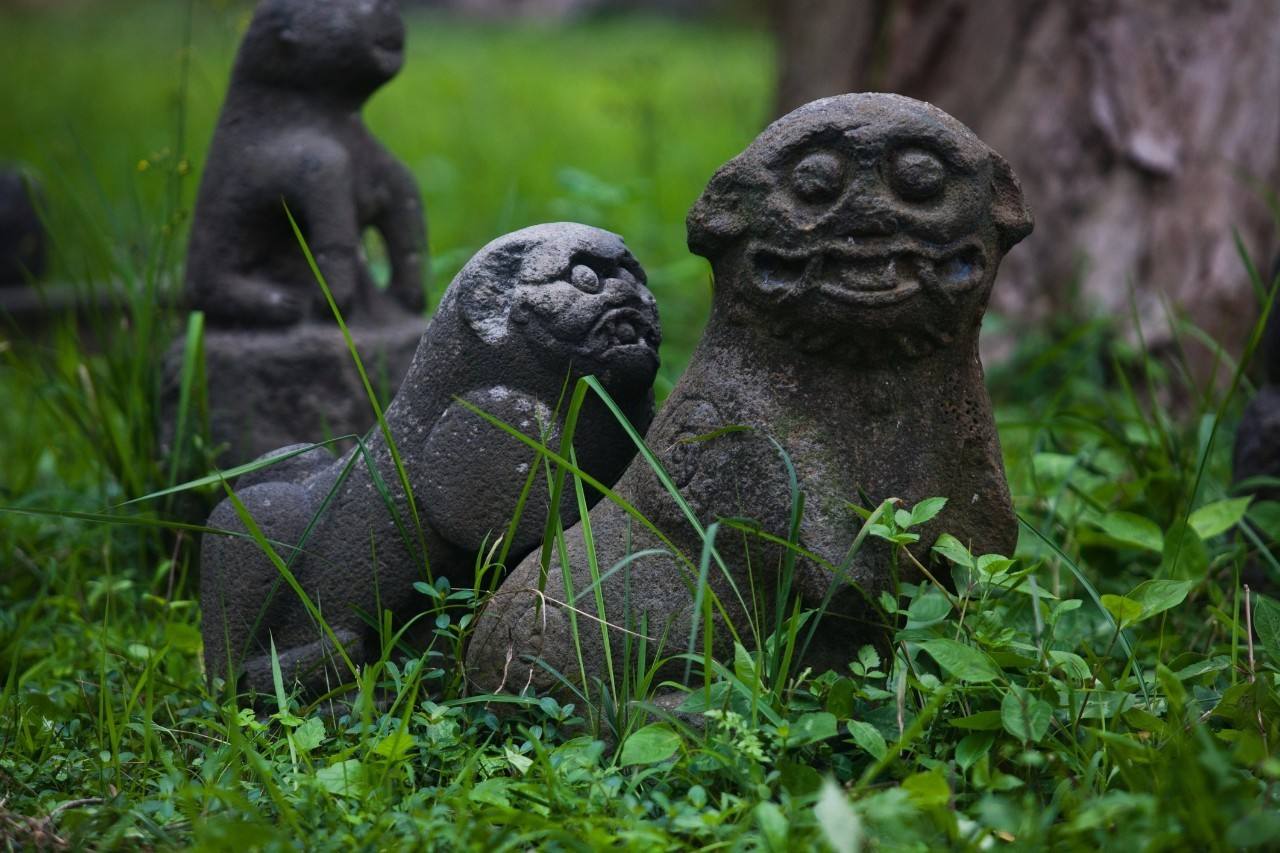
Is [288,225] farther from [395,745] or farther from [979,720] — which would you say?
[979,720]

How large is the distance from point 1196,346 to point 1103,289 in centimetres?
36

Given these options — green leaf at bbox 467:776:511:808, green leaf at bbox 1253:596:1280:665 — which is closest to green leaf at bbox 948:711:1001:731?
green leaf at bbox 1253:596:1280:665

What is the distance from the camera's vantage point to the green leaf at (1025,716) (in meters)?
1.74

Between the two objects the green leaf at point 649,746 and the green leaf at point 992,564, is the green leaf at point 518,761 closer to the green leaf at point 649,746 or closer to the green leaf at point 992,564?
the green leaf at point 649,746

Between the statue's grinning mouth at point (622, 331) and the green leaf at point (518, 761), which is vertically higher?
the statue's grinning mouth at point (622, 331)

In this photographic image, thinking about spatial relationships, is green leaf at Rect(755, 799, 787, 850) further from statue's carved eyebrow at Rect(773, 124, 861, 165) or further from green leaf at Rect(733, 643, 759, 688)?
statue's carved eyebrow at Rect(773, 124, 861, 165)

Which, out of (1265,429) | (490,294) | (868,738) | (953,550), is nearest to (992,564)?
(953,550)

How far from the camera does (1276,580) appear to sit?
8.18 feet

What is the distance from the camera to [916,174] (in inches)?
69.7

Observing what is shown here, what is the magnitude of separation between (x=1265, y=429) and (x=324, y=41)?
7.04 ft

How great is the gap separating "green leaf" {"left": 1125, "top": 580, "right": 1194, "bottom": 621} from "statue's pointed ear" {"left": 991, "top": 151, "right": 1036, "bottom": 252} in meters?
0.56

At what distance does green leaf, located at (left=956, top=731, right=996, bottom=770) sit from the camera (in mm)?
1784

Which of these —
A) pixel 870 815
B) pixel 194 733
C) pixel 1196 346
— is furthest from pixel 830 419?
pixel 1196 346

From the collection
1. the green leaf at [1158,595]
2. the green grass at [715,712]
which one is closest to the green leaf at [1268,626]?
the green grass at [715,712]
